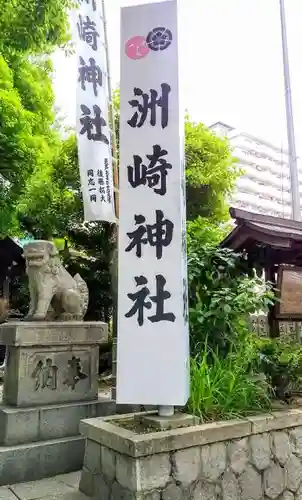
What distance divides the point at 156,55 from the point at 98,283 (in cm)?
884

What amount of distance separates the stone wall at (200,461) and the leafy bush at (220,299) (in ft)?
3.74

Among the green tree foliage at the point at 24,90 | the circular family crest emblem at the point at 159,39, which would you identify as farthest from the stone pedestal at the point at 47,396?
the green tree foliage at the point at 24,90

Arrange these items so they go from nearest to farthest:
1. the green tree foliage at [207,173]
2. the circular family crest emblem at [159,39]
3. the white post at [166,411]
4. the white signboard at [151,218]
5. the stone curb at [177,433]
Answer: the stone curb at [177,433]
the white signboard at [151,218]
the white post at [166,411]
the circular family crest emblem at [159,39]
the green tree foliage at [207,173]

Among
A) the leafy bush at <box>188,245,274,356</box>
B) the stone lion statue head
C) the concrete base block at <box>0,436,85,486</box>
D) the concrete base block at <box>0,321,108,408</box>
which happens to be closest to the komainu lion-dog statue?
the stone lion statue head

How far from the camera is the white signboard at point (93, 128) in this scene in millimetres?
6371

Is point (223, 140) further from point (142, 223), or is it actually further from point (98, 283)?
point (142, 223)

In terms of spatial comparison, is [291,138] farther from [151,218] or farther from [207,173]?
[151,218]

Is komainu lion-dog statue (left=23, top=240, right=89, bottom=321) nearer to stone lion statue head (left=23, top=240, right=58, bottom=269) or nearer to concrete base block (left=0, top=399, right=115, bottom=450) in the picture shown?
stone lion statue head (left=23, top=240, right=58, bottom=269)

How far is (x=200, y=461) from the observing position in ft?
10.8

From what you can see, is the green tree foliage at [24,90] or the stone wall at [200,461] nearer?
the stone wall at [200,461]

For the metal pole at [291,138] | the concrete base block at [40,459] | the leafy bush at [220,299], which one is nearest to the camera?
the concrete base block at [40,459]

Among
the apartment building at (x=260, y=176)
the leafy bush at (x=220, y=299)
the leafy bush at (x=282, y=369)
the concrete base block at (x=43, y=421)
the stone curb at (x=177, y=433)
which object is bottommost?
the concrete base block at (x=43, y=421)

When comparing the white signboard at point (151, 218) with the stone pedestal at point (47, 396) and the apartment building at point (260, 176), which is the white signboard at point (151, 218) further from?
the apartment building at point (260, 176)

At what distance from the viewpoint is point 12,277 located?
13.7m
